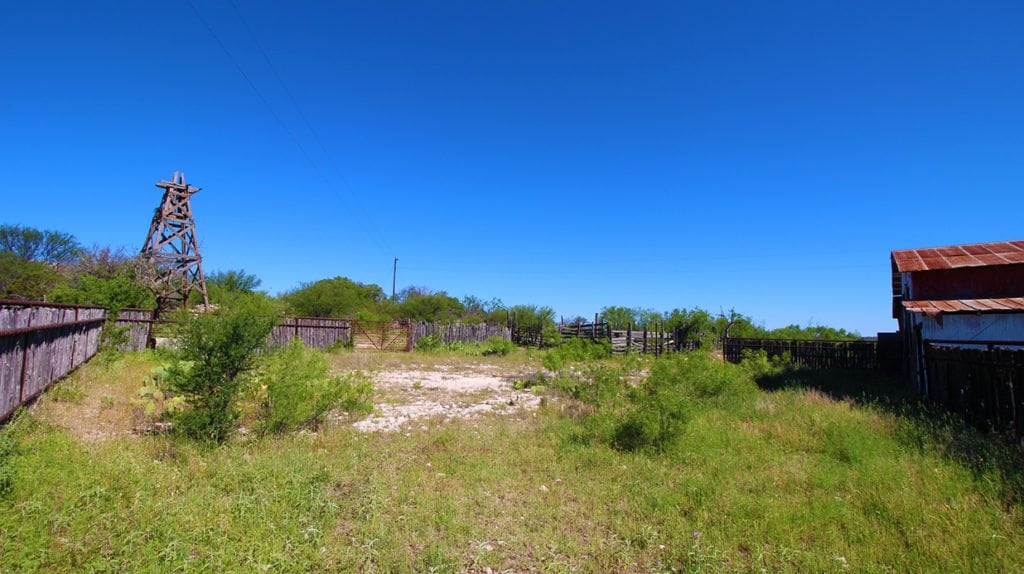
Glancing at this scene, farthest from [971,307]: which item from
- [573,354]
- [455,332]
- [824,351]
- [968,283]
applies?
[455,332]

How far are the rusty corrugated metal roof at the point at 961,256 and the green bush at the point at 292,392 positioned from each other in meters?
13.2

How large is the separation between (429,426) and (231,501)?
12.3 feet

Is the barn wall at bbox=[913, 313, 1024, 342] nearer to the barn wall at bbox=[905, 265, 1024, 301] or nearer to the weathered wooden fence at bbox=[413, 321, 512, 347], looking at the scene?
the barn wall at bbox=[905, 265, 1024, 301]

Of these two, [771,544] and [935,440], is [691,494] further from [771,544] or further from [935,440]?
[935,440]

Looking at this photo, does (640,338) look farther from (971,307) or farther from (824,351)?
(971,307)

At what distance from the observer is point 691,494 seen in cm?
475

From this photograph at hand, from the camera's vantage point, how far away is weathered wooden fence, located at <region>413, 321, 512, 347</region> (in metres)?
A: 24.6

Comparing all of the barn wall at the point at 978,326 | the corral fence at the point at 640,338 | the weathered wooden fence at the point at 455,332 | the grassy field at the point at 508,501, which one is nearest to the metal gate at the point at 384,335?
the weathered wooden fence at the point at 455,332

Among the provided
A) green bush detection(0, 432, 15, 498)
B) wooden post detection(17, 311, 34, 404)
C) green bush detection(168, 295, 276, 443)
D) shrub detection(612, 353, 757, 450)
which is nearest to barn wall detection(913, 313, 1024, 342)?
shrub detection(612, 353, 757, 450)

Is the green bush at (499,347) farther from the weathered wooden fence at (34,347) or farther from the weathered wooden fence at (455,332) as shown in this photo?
the weathered wooden fence at (34,347)

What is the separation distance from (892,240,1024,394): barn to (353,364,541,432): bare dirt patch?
827 cm

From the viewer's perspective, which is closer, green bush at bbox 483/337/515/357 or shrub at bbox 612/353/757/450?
shrub at bbox 612/353/757/450

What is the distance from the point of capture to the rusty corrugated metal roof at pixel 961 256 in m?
11.2

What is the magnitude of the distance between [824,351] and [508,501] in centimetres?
1670
